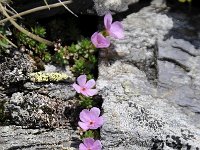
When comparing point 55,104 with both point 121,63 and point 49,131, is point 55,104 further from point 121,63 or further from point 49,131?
point 121,63

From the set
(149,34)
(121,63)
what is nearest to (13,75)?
(121,63)

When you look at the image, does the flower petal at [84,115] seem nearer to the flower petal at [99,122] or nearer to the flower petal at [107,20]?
the flower petal at [99,122]

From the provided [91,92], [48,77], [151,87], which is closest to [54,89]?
[48,77]

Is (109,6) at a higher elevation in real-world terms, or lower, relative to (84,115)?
higher

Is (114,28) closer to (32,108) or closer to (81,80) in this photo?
(81,80)

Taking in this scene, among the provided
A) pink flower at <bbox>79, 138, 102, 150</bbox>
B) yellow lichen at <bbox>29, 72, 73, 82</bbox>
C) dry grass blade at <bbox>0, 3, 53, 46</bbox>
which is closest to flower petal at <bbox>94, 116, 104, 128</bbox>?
pink flower at <bbox>79, 138, 102, 150</bbox>

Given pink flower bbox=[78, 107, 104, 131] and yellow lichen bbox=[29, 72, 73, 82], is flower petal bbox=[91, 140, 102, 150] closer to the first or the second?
pink flower bbox=[78, 107, 104, 131]
